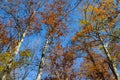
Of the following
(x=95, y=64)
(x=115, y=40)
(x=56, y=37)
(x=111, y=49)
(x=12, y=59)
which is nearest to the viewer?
(x=12, y=59)

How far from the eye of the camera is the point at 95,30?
20.9 m

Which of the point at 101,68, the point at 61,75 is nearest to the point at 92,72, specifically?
the point at 101,68

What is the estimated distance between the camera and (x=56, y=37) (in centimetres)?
1733

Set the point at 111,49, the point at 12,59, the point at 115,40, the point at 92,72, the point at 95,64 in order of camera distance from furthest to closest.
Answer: the point at 92,72 < the point at 95,64 < the point at 111,49 < the point at 115,40 < the point at 12,59

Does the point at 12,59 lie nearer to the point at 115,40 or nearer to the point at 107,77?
the point at 115,40

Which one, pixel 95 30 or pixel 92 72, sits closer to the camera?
pixel 95 30

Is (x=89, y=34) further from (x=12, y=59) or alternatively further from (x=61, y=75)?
(x=12, y=59)

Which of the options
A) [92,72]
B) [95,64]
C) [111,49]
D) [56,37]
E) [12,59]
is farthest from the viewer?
[92,72]

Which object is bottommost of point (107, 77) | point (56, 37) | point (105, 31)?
point (107, 77)

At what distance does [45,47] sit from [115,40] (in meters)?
7.37

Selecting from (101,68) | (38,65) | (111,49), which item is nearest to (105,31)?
(111,49)

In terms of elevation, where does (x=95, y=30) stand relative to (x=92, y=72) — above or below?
above

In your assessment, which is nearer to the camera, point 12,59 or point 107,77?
point 12,59

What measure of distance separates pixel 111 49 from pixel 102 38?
1764 mm
